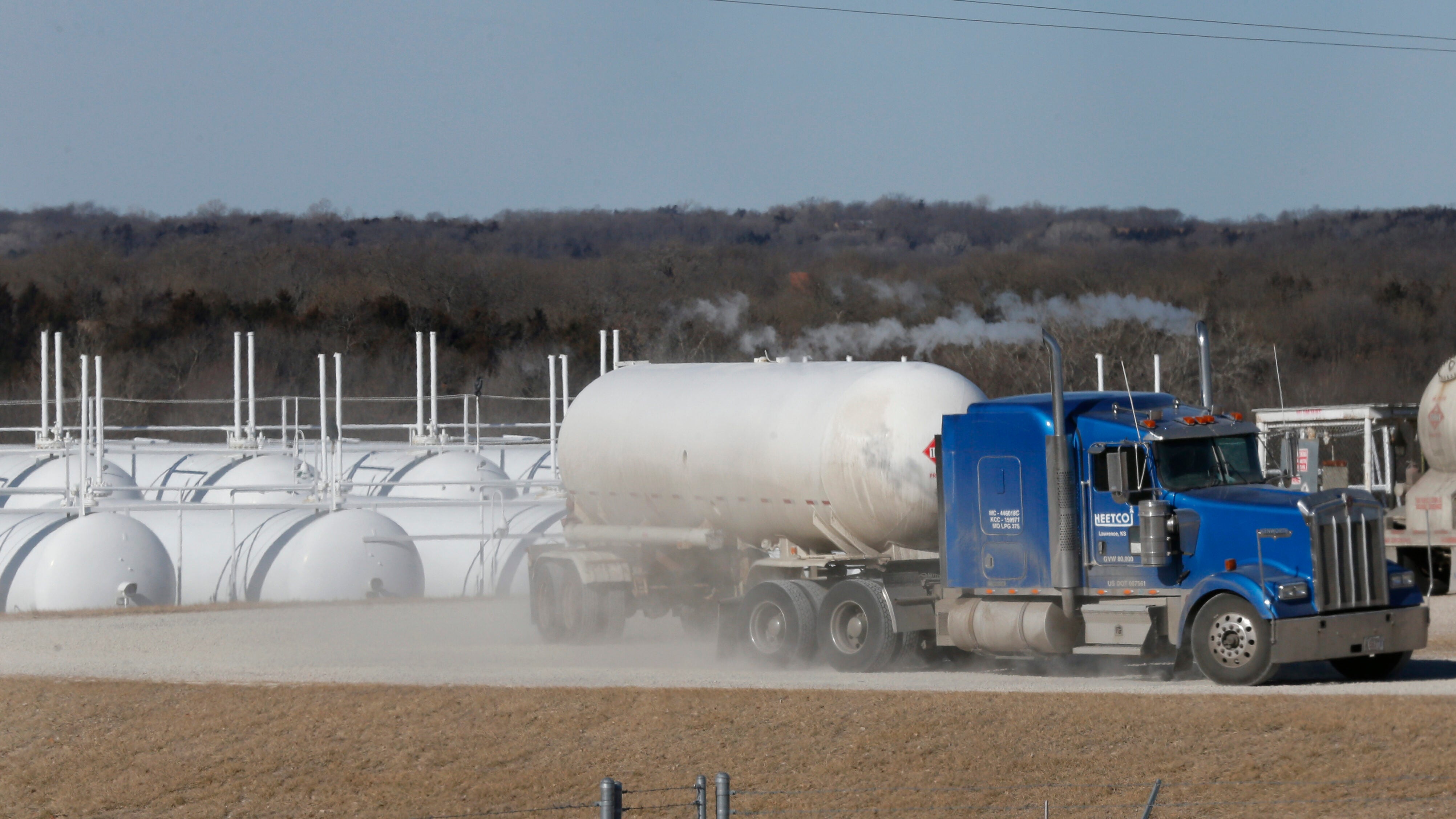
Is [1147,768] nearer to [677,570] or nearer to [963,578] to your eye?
[963,578]

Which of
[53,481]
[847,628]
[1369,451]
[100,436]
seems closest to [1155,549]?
[847,628]

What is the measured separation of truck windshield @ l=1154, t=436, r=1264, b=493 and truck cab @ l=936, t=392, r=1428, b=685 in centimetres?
2

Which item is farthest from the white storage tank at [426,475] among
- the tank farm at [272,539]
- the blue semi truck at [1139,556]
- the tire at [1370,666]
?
the tire at [1370,666]

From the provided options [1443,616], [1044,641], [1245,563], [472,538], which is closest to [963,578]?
[1044,641]

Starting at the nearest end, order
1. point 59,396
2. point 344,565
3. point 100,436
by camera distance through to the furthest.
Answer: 1. point 344,565
2. point 100,436
3. point 59,396

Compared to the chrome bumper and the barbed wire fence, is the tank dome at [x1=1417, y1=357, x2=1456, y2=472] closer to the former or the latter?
the chrome bumper

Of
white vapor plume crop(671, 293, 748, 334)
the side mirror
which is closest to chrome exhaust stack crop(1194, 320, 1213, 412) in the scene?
the side mirror

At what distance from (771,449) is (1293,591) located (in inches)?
246

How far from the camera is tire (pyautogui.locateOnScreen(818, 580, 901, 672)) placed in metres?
19.0

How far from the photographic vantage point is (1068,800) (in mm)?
13711

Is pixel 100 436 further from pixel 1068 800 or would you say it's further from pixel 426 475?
pixel 1068 800

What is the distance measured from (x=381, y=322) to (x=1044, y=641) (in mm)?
77718

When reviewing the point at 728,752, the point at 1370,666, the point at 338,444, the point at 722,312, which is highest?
the point at 722,312

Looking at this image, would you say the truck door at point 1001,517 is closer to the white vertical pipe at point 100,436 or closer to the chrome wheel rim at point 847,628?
the chrome wheel rim at point 847,628
